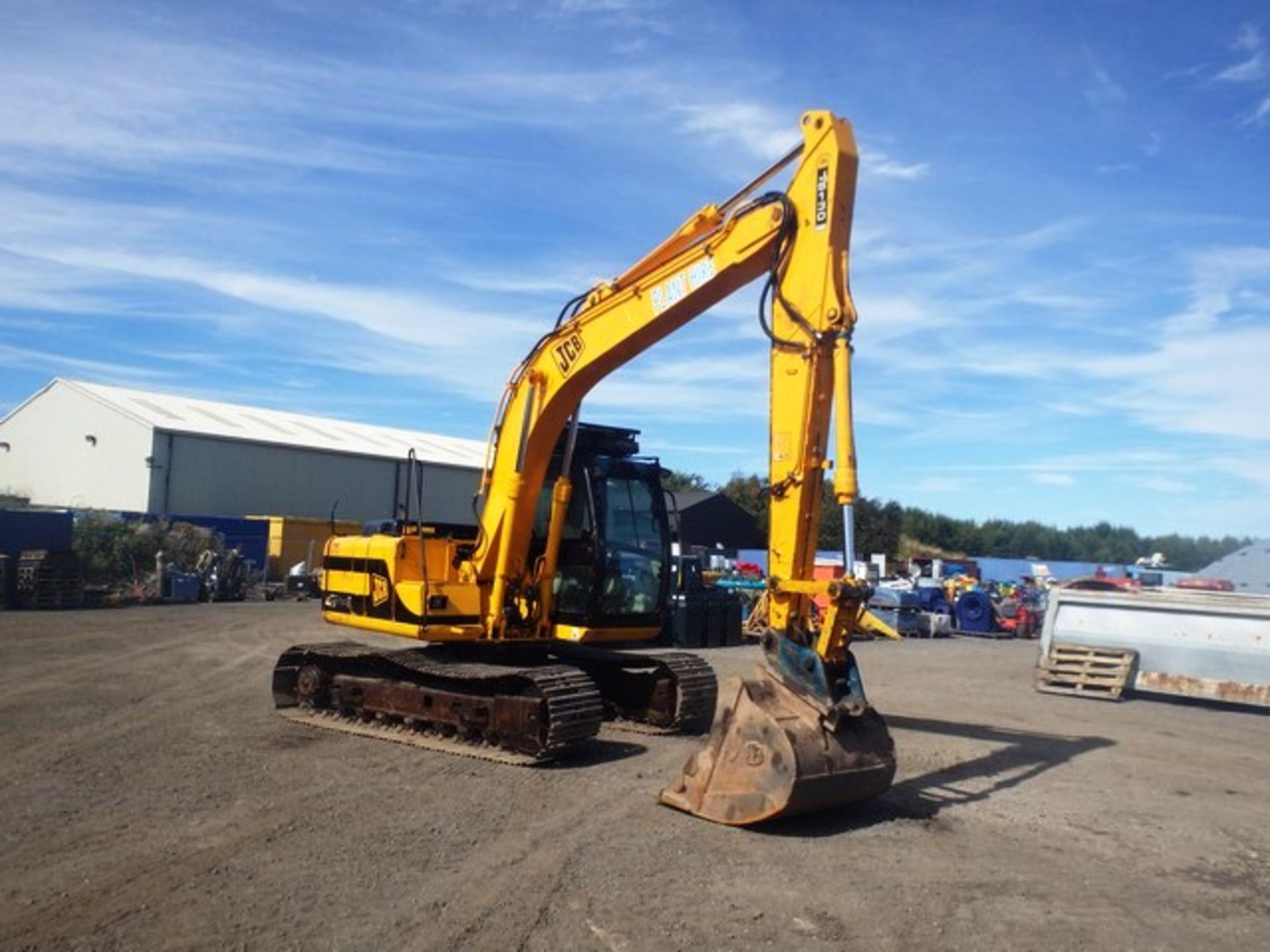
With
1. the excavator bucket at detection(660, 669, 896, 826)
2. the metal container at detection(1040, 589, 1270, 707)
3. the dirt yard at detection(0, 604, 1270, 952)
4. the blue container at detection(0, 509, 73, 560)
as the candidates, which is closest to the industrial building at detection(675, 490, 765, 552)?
the blue container at detection(0, 509, 73, 560)

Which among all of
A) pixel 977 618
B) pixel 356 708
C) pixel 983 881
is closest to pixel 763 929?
pixel 983 881

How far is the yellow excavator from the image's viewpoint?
24.5 feet

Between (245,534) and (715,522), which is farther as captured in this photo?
(715,522)

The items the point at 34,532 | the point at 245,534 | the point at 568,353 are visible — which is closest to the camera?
→ the point at 568,353

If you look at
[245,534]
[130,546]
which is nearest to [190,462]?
[245,534]

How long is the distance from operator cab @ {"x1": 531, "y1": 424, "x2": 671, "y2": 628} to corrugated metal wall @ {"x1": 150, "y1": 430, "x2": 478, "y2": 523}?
28626 millimetres

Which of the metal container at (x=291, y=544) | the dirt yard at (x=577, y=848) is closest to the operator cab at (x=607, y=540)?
the dirt yard at (x=577, y=848)

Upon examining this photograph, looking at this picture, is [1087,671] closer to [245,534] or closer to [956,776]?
[956,776]

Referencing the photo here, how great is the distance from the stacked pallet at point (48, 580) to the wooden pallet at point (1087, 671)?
21.8 m

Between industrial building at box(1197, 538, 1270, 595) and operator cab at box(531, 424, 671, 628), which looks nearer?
operator cab at box(531, 424, 671, 628)

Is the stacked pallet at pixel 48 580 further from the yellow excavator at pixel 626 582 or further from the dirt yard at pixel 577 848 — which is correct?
the yellow excavator at pixel 626 582

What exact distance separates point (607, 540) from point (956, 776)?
12.7 ft

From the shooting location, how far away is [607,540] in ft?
35.9

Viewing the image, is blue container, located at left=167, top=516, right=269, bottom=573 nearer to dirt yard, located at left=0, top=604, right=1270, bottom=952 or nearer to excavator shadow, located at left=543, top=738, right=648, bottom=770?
dirt yard, located at left=0, top=604, right=1270, bottom=952
